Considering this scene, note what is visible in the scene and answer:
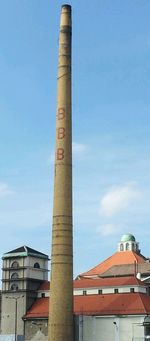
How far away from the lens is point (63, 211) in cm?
4412

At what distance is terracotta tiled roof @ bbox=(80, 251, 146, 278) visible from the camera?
75.4 meters

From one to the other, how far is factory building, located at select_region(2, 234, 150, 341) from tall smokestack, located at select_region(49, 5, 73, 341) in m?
9.30

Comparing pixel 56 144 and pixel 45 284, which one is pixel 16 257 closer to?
pixel 45 284

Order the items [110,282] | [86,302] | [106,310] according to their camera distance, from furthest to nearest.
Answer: [110,282], [86,302], [106,310]

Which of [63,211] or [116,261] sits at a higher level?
[63,211]

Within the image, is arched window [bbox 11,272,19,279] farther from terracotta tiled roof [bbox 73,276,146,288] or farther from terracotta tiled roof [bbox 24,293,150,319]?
terracotta tiled roof [bbox 73,276,146,288]

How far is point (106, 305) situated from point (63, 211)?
14691 millimetres

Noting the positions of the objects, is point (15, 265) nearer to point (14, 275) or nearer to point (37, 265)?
point (14, 275)

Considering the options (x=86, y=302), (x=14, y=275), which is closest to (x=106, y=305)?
(x=86, y=302)

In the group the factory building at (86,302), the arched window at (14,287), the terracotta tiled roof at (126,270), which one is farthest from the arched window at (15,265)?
the terracotta tiled roof at (126,270)

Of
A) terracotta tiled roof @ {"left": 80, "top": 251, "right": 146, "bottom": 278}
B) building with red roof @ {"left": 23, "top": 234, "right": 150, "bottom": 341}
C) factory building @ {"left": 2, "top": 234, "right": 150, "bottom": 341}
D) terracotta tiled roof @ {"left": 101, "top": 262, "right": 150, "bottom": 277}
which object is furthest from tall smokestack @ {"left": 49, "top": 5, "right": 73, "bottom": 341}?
terracotta tiled roof @ {"left": 80, "top": 251, "right": 146, "bottom": 278}

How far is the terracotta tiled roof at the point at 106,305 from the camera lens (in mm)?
52969

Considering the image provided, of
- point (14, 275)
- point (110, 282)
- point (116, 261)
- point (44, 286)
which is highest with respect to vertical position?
point (116, 261)

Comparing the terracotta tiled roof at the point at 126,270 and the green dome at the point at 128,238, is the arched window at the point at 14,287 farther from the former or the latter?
the green dome at the point at 128,238
